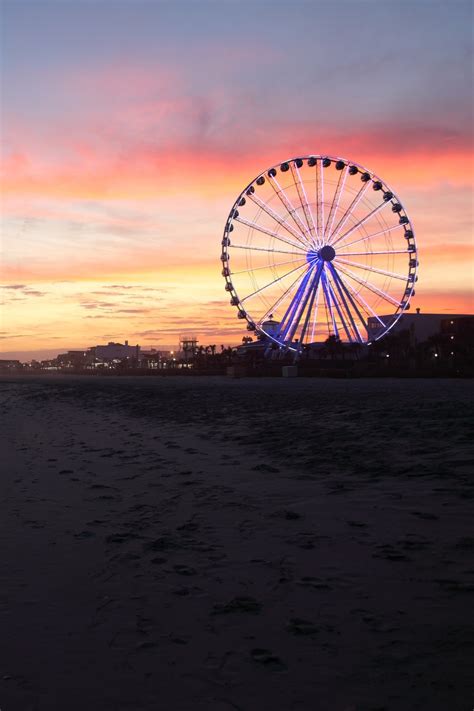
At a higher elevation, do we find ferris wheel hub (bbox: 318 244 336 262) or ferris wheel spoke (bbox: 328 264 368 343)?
ferris wheel hub (bbox: 318 244 336 262)

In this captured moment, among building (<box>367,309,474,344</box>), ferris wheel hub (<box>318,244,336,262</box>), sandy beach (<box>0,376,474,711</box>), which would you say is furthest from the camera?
building (<box>367,309,474,344</box>)

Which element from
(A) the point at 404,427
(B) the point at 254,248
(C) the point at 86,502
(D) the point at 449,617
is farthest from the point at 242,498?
(B) the point at 254,248

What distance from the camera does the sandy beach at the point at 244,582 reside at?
3551 mm

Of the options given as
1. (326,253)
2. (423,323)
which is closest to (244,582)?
(326,253)

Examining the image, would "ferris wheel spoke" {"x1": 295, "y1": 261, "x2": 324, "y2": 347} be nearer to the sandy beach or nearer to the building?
the sandy beach

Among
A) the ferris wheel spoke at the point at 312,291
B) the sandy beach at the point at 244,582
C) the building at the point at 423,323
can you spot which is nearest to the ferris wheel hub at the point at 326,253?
the ferris wheel spoke at the point at 312,291

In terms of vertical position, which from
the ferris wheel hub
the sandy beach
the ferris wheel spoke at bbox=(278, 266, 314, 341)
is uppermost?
the ferris wheel hub

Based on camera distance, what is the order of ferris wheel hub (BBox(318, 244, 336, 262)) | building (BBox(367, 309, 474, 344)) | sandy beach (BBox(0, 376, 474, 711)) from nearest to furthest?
1. sandy beach (BBox(0, 376, 474, 711))
2. ferris wheel hub (BBox(318, 244, 336, 262))
3. building (BBox(367, 309, 474, 344))

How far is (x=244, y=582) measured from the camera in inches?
203

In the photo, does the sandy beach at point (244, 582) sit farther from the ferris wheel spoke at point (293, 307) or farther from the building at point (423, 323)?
the building at point (423, 323)

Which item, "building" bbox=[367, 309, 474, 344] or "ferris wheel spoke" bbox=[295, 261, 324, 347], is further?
"building" bbox=[367, 309, 474, 344]

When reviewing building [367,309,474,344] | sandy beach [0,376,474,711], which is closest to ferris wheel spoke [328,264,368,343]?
sandy beach [0,376,474,711]

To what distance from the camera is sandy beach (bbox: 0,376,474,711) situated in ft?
11.6

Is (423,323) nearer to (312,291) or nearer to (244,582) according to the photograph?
(312,291)
